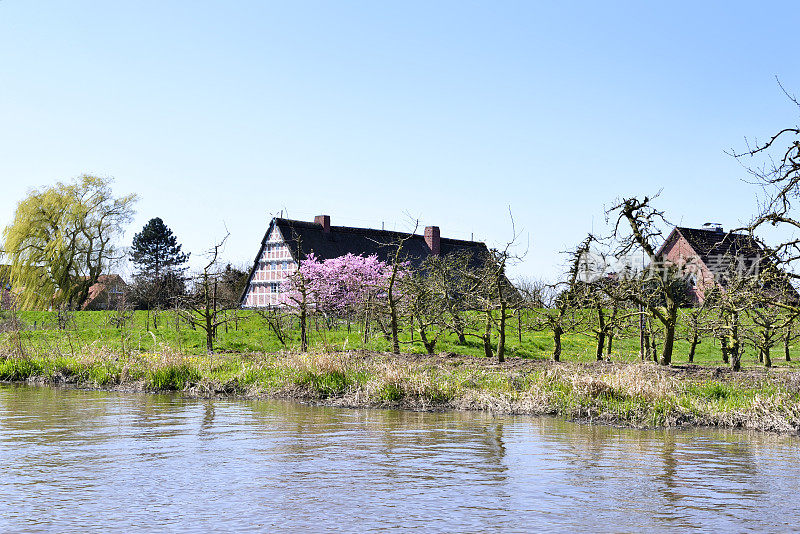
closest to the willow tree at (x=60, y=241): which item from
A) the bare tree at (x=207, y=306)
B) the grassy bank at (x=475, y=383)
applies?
the bare tree at (x=207, y=306)

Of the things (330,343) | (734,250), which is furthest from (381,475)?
(330,343)

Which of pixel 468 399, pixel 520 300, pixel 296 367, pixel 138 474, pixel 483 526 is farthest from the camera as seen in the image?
pixel 520 300

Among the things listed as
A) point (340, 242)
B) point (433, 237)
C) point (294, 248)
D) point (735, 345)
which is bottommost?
point (735, 345)

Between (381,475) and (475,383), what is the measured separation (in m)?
7.38

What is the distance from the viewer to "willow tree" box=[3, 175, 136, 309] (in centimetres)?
5762

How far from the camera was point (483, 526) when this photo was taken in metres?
6.95

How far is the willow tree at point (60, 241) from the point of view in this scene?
189ft

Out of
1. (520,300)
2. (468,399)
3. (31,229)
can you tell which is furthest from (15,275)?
(468,399)

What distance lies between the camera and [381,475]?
9.05 metres

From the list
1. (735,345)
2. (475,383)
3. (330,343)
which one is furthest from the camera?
(330,343)

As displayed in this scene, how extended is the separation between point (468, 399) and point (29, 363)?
13232 mm

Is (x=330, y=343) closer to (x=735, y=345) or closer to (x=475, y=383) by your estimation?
(x=475, y=383)

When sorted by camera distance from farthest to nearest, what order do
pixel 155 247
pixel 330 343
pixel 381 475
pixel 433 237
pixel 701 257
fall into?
1. pixel 155 247
2. pixel 433 237
3. pixel 701 257
4. pixel 330 343
5. pixel 381 475

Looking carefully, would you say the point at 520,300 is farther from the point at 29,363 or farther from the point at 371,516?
the point at 371,516
